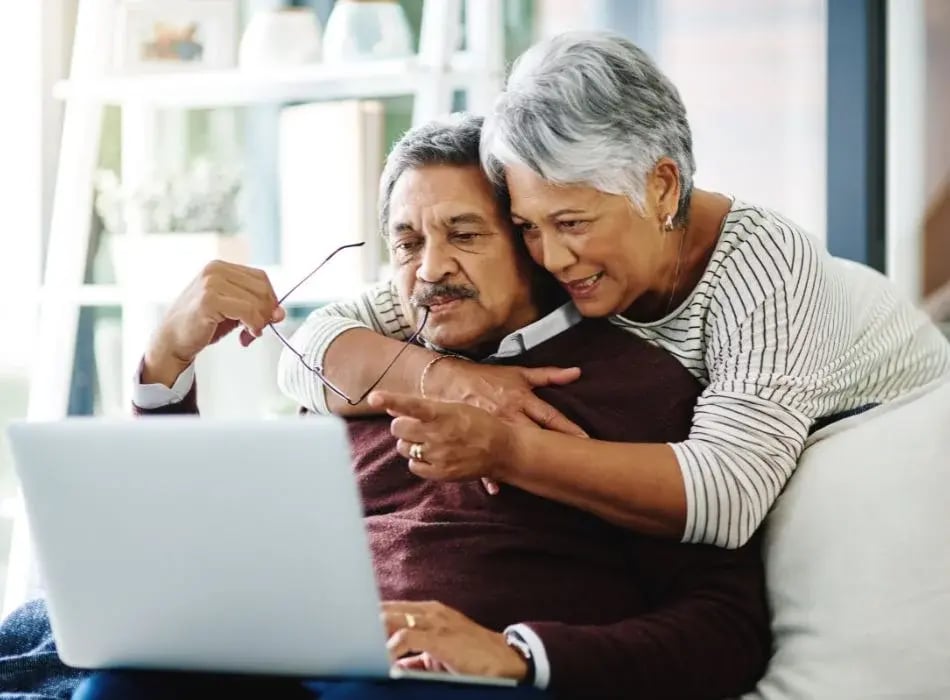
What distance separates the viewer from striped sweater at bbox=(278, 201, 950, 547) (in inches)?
59.0

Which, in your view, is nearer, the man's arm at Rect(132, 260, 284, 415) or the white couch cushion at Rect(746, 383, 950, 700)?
the white couch cushion at Rect(746, 383, 950, 700)

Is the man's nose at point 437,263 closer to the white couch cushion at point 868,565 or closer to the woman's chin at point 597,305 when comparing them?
the woman's chin at point 597,305

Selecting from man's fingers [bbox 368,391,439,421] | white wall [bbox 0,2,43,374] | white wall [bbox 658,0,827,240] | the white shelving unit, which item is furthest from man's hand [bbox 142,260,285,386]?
white wall [bbox 0,2,43,374]

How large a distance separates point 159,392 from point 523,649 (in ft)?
2.35

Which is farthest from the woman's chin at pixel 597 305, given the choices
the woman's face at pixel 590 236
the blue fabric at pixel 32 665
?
the blue fabric at pixel 32 665

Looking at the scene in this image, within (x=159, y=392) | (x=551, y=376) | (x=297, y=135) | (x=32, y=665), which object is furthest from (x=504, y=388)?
(x=297, y=135)

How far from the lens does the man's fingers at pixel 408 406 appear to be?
131 centimetres

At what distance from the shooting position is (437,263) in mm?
1673

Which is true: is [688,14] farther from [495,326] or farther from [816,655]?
[816,655]

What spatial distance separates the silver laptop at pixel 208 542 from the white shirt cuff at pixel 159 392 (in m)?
0.54

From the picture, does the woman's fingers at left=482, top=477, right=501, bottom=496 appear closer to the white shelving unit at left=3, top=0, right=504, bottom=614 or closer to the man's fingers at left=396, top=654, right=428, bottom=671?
the man's fingers at left=396, top=654, right=428, bottom=671

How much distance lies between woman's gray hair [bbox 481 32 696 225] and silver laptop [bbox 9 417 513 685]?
614 millimetres

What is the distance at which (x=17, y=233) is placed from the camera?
3.25 meters

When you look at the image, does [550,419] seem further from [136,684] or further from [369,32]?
[369,32]
